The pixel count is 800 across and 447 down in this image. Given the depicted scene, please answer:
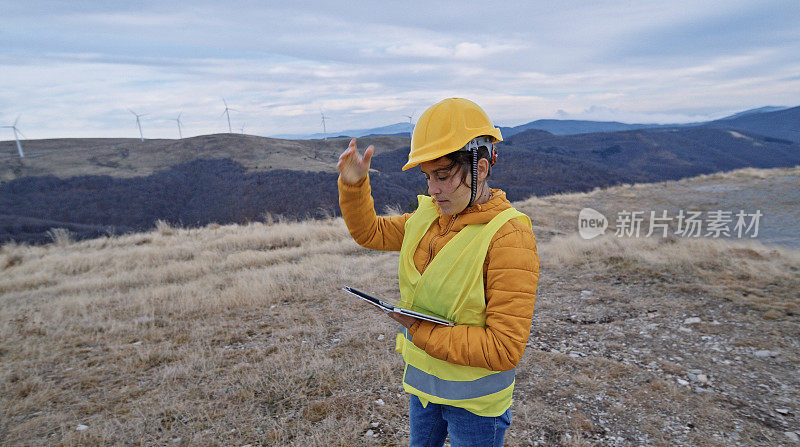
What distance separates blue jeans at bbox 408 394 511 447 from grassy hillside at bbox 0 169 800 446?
1.56 metres

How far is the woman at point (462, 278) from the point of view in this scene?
4.36ft

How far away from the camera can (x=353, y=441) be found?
10.0 ft

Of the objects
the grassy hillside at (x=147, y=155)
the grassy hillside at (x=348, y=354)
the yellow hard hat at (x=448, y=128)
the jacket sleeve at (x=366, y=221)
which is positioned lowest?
the grassy hillside at (x=348, y=354)

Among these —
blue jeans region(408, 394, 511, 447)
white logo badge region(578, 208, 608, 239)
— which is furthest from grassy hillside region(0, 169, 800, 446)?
white logo badge region(578, 208, 608, 239)

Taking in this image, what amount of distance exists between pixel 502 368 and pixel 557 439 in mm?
2308

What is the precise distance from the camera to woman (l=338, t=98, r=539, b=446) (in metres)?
1.33

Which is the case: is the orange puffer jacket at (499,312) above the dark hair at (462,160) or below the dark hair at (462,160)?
below

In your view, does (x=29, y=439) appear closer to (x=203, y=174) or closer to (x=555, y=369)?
(x=555, y=369)

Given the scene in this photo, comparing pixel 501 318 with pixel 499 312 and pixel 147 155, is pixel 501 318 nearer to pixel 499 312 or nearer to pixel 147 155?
pixel 499 312

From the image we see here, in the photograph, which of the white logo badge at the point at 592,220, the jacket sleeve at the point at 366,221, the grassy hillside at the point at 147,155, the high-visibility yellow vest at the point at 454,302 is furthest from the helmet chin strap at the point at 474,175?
the grassy hillside at the point at 147,155

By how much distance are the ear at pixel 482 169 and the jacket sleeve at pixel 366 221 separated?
490 millimetres

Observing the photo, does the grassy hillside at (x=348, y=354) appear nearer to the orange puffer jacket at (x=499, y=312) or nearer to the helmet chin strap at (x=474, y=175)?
the orange puffer jacket at (x=499, y=312)

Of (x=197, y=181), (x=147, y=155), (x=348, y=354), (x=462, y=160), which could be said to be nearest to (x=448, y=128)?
(x=462, y=160)

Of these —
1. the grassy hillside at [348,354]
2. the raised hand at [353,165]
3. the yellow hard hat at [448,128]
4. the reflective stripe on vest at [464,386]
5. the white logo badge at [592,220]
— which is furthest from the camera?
the white logo badge at [592,220]
